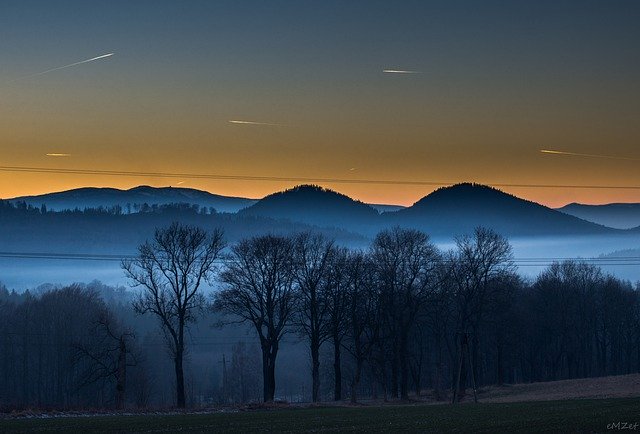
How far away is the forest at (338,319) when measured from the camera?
79.1 m

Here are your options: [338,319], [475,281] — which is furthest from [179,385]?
[475,281]

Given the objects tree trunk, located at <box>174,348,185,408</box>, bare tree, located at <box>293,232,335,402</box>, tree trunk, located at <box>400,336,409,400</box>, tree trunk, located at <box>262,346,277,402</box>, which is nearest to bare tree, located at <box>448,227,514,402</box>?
tree trunk, located at <box>400,336,409,400</box>

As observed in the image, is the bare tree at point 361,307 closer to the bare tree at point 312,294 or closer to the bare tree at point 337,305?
the bare tree at point 337,305

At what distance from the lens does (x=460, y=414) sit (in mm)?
47031

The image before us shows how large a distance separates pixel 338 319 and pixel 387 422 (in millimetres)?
40747

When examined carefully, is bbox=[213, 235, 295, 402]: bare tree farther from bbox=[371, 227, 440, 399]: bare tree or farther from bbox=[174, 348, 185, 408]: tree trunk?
bbox=[371, 227, 440, 399]: bare tree

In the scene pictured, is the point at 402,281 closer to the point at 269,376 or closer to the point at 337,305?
the point at 337,305

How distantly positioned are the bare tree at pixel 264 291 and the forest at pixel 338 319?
15 centimetres

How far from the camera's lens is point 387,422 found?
4359 cm

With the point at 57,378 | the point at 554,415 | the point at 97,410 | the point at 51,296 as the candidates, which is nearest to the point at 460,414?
the point at 554,415

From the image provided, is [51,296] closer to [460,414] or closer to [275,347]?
[275,347]

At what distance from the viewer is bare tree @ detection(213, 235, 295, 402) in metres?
80.0

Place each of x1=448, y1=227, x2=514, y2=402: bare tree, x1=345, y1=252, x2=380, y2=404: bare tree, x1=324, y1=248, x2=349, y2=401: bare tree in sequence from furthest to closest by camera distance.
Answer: x1=448, y1=227, x2=514, y2=402: bare tree → x1=345, y1=252, x2=380, y2=404: bare tree → x1=324, y1=248, x2=349, y2=401: bare tree

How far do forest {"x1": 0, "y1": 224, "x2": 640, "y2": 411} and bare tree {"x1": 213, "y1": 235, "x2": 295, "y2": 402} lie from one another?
15 centimetres
